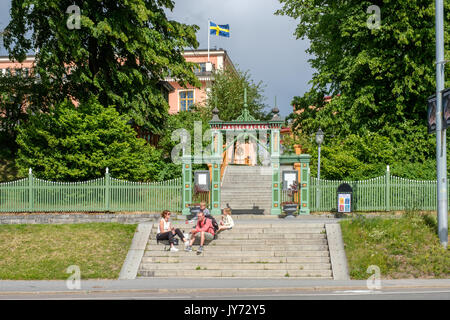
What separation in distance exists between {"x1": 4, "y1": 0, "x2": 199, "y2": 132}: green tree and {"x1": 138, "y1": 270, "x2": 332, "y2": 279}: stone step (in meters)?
13.0

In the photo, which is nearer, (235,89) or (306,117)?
(306,117)

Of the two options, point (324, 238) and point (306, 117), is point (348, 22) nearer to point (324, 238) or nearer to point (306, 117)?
point (306, 117)

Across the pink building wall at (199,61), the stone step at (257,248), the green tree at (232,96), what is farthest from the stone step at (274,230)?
the pink building wall at (199,61)

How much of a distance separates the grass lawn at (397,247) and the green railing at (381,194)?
3.14m

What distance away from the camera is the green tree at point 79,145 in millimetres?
22438

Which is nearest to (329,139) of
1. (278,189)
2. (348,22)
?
(348,22)

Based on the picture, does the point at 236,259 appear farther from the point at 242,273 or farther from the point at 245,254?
the point at 242,273

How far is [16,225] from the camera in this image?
1756 centimetres

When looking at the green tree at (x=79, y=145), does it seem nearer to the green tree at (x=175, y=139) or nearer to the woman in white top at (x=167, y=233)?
the green tree at (x=175, y=139)

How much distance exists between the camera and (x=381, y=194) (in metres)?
20.0

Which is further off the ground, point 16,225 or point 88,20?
point 88,20

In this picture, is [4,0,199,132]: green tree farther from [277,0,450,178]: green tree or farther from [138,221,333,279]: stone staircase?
[138,221,333,279]: stone staircase
